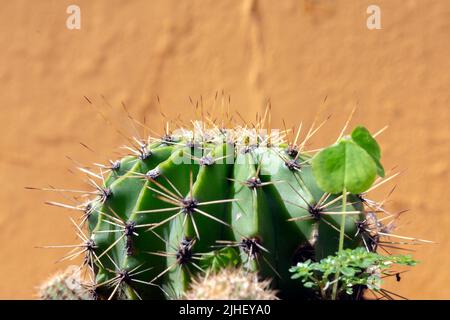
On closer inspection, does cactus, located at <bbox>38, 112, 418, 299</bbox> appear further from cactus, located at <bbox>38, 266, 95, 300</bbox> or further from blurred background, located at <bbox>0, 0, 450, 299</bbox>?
blurred background, located at <bbox>0, 0, 450, 299</bbox>

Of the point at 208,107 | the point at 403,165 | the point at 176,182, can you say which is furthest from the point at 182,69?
the point at 176,182

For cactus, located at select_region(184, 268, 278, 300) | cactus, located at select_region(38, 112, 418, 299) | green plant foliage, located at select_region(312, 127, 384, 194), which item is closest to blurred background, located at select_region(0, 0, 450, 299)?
cactus, located at select_region(38, 112, 418, 299)

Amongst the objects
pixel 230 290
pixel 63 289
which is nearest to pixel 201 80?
pixel 63 289

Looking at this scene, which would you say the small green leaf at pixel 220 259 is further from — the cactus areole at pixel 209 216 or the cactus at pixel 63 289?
the cactus at pixel 63 289

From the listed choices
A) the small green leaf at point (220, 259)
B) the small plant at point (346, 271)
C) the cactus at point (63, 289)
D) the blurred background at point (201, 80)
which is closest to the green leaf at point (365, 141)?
the small plant at point (346, 271)

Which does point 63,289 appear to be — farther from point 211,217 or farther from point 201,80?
point 201,80
